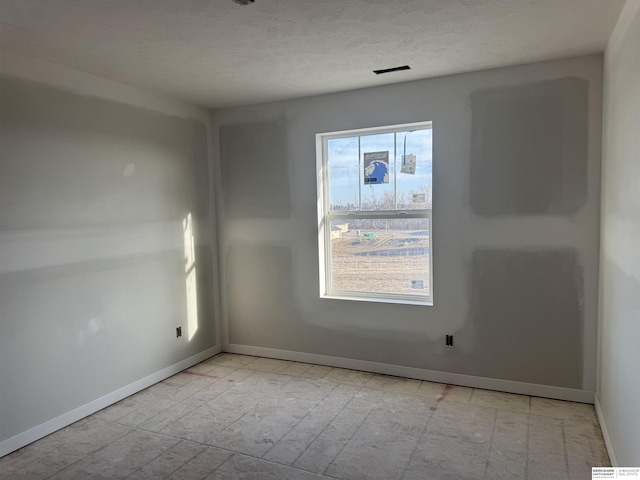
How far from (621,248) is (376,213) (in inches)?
77.8

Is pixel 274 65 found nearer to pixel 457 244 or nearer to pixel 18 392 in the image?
pixel 457 244

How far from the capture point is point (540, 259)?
10.9 feet

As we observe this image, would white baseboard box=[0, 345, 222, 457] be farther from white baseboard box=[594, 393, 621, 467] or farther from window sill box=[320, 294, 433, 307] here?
white baseboard box=[594, 393, 621, 467]

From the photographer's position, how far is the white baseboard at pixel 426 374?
3330 mm

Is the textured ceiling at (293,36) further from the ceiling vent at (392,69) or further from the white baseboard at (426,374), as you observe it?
the white baseboard at (426,374)

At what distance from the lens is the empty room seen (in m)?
2.50

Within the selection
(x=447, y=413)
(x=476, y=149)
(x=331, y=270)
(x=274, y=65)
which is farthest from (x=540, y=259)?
(x=274, y=65)

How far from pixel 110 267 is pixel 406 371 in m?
2.60

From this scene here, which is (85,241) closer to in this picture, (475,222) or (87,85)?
(87,85)

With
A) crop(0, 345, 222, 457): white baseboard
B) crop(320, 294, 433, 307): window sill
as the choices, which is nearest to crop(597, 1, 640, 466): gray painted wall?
crop(320, 294, 433, 307): window sill

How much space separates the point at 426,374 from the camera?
12.4ft

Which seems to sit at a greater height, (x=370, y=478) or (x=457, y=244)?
(x=457, y=244)

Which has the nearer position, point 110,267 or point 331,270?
point 110,267

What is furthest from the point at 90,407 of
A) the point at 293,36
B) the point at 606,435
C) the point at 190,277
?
the point at 606,435
